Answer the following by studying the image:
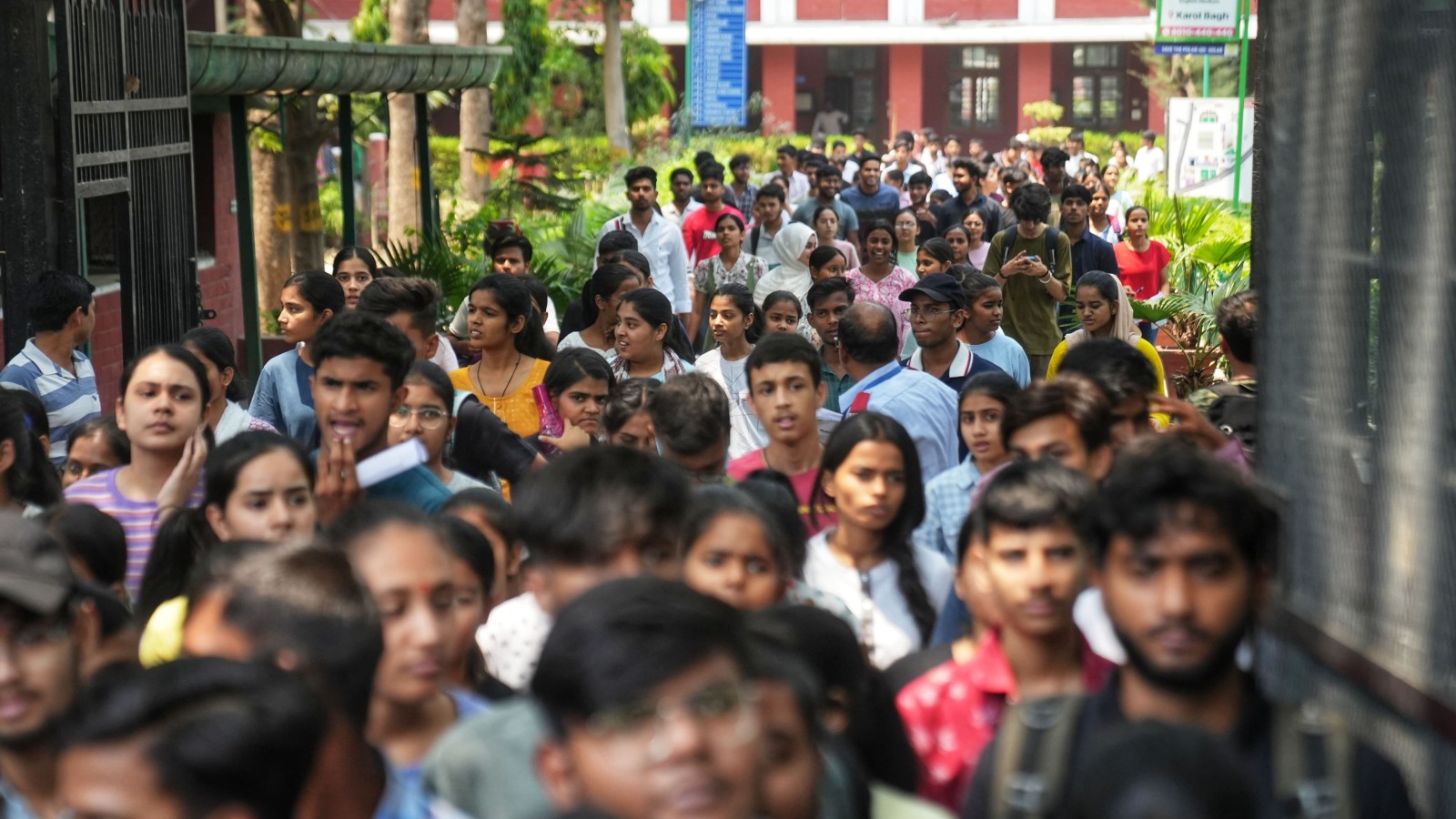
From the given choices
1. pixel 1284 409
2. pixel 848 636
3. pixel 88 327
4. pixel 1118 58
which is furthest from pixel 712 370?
pixel 1118 58

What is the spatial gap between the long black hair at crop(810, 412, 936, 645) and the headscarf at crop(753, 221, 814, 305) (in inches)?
252

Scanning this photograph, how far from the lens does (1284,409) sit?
4.32 m

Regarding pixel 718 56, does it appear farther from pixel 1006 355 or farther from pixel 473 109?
pixel 1006 355

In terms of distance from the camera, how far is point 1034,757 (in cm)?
304

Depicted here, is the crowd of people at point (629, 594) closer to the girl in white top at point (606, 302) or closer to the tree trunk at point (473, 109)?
the girl in white top at point (606, 302)

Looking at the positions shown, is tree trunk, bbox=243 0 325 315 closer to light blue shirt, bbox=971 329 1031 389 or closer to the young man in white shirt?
light blue shirt, bbox=971 329 1031 389

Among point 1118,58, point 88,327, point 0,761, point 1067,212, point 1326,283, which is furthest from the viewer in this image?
point 1118,58

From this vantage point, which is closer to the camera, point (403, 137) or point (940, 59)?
point (403, 137)

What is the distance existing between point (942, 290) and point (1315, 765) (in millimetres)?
5417

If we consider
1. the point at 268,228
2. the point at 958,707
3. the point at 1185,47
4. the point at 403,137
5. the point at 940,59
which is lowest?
the point at 958,707

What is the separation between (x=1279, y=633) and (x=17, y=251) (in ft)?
18.3

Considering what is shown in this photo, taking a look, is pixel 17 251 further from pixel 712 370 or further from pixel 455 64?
pixel 455 64

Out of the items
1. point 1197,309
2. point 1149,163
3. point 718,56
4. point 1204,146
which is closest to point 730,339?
point 1197,309

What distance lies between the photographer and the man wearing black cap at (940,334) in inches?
325
